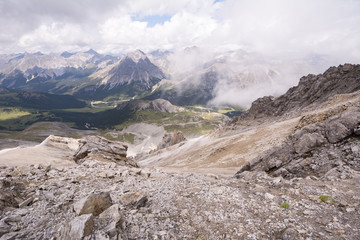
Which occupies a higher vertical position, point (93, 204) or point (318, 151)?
point (93, 204)

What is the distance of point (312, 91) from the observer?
67188mm

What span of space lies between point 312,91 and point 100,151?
71.9m

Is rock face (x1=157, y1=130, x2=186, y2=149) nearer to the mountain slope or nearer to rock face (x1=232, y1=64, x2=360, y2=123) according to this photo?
the mountain slope

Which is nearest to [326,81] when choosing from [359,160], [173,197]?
[359,160]

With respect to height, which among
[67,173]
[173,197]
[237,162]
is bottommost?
[237,162]

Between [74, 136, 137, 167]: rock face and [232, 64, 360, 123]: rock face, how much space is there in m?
56.8

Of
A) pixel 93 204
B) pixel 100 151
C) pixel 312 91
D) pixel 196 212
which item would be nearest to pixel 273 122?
pixel 312 91

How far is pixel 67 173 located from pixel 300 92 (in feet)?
262

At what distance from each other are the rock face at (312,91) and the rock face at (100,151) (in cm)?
5685

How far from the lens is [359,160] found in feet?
55.4

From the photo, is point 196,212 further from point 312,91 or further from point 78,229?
point 312,91

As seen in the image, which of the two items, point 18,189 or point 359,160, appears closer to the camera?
point 18,189

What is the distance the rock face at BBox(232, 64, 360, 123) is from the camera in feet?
195

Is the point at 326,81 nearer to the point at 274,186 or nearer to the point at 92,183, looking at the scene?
the point at 274,186
